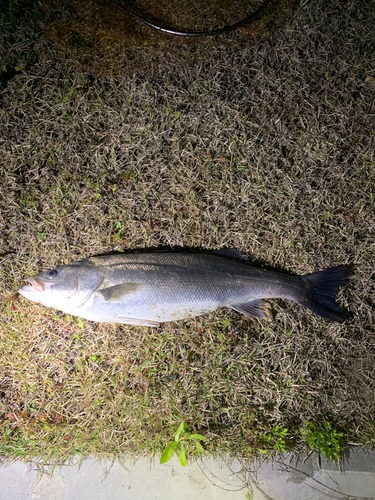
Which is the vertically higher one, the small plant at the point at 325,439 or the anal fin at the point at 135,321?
the anal fin at the point at 135,321

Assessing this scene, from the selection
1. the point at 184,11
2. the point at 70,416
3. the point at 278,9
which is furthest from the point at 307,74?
the point at 70,416

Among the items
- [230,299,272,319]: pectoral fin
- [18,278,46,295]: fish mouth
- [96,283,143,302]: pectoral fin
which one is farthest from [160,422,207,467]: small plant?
[18,278,46,295]: fish mouth

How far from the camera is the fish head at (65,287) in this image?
8.77 feet

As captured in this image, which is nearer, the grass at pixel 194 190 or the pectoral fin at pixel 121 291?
the pectoral fin at pixel 121 291

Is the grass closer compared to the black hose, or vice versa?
the black hose

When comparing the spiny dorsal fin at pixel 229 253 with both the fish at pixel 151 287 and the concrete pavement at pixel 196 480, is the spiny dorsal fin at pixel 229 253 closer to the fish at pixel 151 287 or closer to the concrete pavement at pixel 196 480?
the fish at pixel 151 287

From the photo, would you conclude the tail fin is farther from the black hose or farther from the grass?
the black hose

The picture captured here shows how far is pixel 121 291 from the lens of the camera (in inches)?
105

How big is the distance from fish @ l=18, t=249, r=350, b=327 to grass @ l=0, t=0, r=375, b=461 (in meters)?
0.30

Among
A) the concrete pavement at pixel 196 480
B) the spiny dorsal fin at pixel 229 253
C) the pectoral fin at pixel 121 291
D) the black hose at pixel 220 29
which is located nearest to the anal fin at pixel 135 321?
the pectoral fin at pixel 121 291

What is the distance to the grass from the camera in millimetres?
3012

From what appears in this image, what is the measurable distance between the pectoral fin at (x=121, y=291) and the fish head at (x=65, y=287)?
14cm

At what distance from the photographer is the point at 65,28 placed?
3.00 meters

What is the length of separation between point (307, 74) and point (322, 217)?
159cm
